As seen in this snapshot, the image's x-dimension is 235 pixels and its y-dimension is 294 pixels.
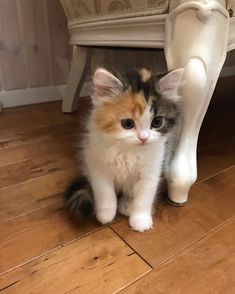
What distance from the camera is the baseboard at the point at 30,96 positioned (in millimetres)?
1681

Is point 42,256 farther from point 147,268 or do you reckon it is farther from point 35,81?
point 35,81

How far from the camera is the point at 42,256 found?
64 centimetres

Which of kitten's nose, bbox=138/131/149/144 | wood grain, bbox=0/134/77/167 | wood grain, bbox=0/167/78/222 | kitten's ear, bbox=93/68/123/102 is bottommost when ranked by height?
wood grain, bbox=0/134/77/167

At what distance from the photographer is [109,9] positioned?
0.95 meters

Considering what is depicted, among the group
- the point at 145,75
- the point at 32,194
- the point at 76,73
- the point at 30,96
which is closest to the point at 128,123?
the point at 145,75

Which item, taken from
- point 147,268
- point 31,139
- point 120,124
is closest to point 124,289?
point 147,268

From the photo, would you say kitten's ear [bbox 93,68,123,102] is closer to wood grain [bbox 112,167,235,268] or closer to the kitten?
the kitten

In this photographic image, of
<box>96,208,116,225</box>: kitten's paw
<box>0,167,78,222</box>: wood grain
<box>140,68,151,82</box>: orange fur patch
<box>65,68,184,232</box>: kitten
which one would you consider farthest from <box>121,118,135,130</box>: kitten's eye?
<box>0,167,78,222</box>: wood grain

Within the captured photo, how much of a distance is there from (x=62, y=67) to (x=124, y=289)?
4.86 ft

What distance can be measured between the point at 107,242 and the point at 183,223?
0.63 ft

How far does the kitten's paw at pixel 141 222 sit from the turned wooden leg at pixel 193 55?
115mm

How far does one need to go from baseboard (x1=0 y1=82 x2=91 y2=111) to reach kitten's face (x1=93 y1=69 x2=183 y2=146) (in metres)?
1.11

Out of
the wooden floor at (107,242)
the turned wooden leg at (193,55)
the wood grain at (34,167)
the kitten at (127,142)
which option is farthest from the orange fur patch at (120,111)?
the wood grain at (34,167)

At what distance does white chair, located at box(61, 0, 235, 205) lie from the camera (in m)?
0.67
